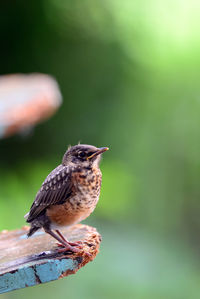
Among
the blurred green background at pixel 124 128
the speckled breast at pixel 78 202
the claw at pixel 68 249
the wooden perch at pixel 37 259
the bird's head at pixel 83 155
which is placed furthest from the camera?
the blurred green background at pixel 124 128

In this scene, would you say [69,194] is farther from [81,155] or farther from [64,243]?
[64,243]

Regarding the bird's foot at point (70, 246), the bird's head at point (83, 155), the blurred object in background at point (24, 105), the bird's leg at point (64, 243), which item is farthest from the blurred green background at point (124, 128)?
the bird's foot at point (70, 246)

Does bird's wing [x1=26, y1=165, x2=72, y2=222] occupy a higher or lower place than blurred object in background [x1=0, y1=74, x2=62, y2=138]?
lower

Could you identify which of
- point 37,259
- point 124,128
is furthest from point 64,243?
point 124,128

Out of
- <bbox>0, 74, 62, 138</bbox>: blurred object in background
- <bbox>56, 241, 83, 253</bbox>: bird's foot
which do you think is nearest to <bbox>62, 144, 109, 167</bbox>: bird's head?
<bbox>56, 241, 83, 253</bbox>: bird's foot

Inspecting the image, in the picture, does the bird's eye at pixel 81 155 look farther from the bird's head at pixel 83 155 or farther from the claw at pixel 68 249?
the claw at pixel 68 249

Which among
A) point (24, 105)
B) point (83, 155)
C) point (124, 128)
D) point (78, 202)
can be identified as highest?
point (24, 105)

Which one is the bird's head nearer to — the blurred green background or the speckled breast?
the speckled breast
